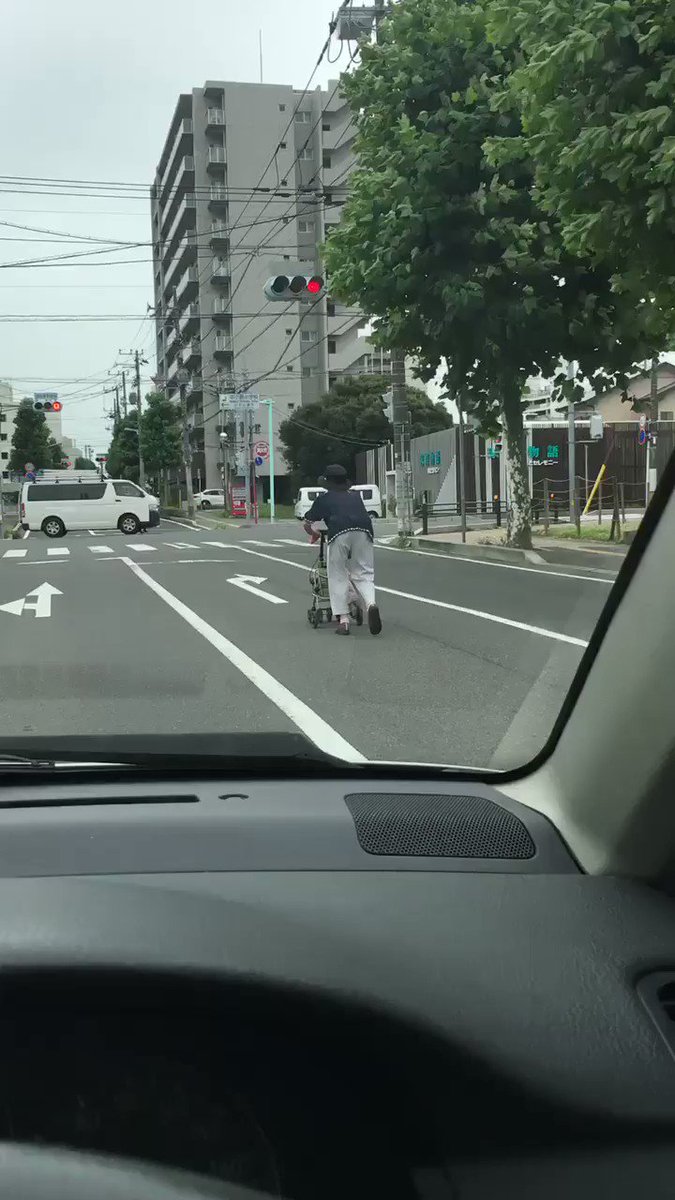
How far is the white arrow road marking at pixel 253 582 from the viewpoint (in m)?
10.4

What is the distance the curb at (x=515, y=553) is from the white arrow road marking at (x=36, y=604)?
340cm

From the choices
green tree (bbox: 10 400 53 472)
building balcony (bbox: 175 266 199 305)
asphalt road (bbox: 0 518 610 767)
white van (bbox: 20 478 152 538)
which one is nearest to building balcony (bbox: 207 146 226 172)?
building balcony (bbox: 175 266 199 305)

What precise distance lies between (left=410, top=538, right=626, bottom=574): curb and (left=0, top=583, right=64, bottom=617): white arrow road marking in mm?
3396

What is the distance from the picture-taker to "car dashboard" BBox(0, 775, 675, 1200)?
65.8 inches

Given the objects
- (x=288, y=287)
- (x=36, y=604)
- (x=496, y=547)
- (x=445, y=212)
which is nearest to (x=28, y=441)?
(x=445, y=212)

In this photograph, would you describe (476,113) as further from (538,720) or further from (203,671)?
(538,720)

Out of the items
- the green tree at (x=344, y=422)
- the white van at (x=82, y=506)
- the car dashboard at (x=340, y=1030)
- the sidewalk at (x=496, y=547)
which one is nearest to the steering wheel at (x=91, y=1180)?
the car dashboard at (x=340, y=1030)

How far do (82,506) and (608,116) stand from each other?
Answer: 3356cm

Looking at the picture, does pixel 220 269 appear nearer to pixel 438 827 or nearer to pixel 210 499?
pixel 438 827

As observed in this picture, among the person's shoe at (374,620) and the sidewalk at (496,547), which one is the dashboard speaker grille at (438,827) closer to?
the sidewalk at (496,547)

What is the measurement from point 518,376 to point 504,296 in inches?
125

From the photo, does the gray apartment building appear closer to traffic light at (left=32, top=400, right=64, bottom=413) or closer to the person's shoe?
the person's shoe

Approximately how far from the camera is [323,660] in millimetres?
7633

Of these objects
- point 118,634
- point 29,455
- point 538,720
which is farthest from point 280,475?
point 538,720
